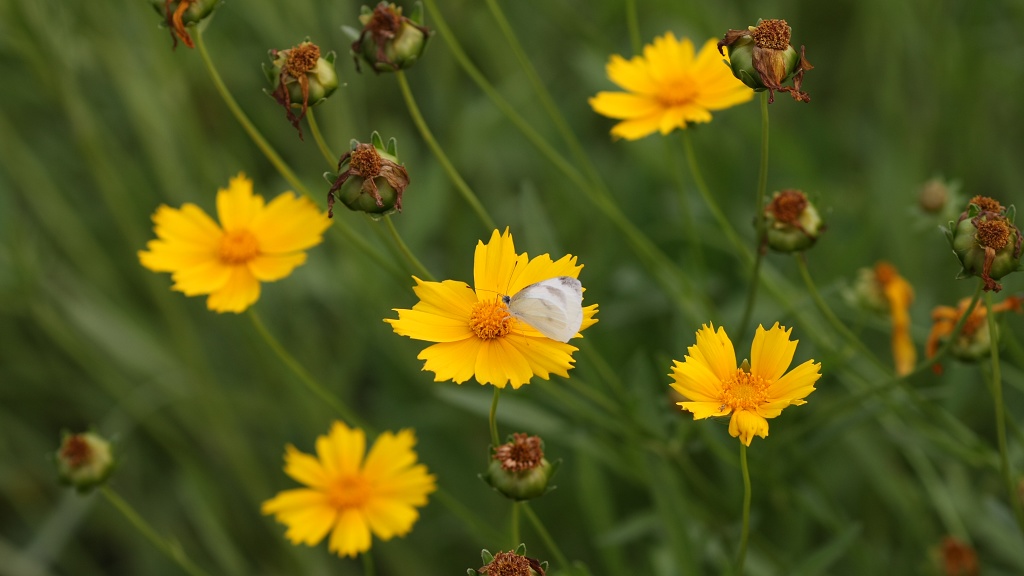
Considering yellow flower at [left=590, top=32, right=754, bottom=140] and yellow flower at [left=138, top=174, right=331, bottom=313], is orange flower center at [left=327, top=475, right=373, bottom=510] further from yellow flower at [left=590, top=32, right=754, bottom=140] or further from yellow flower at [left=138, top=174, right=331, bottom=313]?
yellow flower at [left=590, top=32, right=754, bottom=140]

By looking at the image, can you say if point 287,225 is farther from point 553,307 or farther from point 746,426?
point 746,426

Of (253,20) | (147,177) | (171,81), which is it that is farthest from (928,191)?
(147,177)

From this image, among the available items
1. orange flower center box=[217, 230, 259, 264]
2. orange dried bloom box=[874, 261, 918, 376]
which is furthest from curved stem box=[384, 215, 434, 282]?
orange dried bloom box=[874, 261, 918, 376]

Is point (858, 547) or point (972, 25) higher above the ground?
point (972, 25)

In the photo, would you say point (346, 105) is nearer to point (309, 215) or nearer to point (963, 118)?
point (309, 215)

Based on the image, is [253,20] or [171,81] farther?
[253,20]

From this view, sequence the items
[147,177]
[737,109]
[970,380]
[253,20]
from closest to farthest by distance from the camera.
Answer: [970,380]
[737,109]
[253,20]
[147,177]
